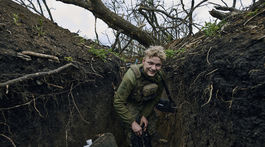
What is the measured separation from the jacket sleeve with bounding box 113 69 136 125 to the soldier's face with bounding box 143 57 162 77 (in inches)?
11.0

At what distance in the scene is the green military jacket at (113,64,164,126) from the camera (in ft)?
8.48

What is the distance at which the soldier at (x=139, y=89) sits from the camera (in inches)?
101

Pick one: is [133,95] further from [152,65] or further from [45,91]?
[45,91]

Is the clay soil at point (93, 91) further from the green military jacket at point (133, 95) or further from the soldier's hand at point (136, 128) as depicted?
the soldier's hand at point (136, 128)

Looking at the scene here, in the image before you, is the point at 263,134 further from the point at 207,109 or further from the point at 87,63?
the point at 87,63

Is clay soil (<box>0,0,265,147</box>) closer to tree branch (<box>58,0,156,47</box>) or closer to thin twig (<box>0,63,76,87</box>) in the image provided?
thin twig (<box>0,63,76,87</box>)

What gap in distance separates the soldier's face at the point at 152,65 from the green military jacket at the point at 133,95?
110 mm

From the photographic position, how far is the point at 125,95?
8.49 ft

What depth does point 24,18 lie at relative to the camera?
2529mm

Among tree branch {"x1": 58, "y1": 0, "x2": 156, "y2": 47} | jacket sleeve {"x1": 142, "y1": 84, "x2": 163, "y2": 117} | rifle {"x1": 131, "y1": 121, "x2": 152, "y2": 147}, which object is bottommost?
rifle {"x1": 131, "y1": 121, "x2": 152, "y2": 147}

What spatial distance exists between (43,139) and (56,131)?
0.17 meters

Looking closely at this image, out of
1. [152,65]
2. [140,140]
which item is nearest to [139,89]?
[152,65]

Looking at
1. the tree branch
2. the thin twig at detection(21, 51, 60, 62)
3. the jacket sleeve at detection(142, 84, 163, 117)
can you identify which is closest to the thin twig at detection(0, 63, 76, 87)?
the thin twig at detection(21, 51, 60, 62)

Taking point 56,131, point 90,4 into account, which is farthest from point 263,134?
point 90,4
